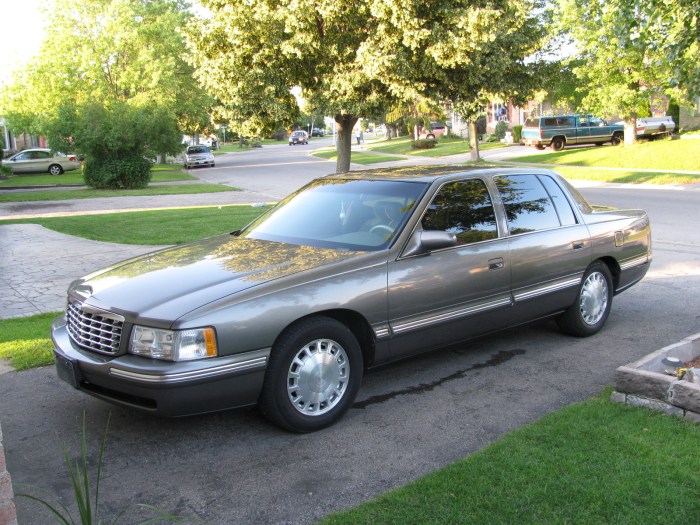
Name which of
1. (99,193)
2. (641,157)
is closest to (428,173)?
(99,193)

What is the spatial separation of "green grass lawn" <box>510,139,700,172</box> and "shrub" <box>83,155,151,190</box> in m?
17.9

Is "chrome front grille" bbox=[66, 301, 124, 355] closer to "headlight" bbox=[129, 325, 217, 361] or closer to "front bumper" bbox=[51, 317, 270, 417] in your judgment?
"front bumper" bbox=[51, 317, 270, 417]

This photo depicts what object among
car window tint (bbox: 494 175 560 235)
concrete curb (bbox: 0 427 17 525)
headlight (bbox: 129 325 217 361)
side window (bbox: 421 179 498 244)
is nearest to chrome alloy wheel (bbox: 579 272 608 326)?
car window tint (bbox: 494 175 560 235)

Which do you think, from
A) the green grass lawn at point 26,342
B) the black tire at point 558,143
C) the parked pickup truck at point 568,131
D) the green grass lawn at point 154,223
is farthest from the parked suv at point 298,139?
the green grass lawn at point 26,342

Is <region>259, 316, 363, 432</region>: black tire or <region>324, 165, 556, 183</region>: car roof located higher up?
<region>324, 165, 556, 183</region>: car roof

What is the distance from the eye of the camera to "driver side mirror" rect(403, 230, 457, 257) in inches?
195

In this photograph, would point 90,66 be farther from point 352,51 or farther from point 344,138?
point 352,51

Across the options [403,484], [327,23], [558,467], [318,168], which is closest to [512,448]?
[558,467]

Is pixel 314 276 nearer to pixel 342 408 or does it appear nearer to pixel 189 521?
pixel 342 408

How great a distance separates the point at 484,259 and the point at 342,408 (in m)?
1.71

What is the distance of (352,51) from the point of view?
48.5 feet

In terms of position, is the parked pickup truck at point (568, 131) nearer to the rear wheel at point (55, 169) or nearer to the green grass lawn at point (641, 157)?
the green grass lawn at point (641, 157)

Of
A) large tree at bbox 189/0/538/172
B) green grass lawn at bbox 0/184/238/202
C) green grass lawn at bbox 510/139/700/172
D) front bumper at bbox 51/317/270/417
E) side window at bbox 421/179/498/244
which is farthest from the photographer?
green grass lawn at bbox 510/139/700/172

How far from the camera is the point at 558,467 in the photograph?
3748 millimetres
